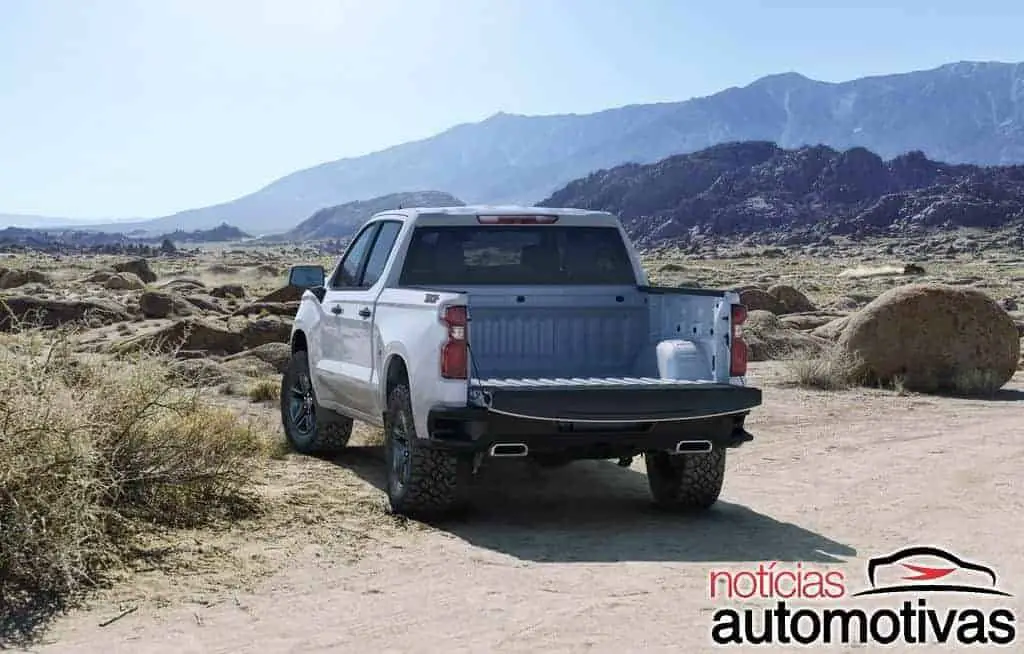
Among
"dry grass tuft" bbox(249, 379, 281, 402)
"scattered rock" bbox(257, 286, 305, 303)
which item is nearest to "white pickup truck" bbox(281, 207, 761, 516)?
"dry grass tuft" bbox(249, 379, 281, 402)

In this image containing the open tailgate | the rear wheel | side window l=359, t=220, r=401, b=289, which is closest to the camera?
the open tailgate

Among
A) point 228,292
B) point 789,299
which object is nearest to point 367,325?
point 789,299

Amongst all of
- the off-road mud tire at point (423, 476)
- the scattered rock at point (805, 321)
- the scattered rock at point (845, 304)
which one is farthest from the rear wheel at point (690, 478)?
the scattered rock at point (845, 304)

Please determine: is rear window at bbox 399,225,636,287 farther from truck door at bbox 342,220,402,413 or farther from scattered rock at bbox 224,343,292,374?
scattered rock at bbox 224,343,292,374

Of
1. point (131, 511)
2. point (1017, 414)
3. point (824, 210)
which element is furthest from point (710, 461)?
point (824, 210)

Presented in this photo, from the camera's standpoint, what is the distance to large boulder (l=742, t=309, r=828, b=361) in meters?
21.5

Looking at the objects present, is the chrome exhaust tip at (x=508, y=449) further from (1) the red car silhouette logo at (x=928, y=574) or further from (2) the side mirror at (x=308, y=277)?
(2) the side mirror at (x=308, y=277)

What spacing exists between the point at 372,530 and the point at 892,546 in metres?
3.17

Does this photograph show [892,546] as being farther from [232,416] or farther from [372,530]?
[232,416]

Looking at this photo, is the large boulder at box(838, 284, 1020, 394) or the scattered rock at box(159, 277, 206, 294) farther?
the scattered rock at box(159, 277, 206, 294)

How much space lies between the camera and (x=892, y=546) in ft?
26.3

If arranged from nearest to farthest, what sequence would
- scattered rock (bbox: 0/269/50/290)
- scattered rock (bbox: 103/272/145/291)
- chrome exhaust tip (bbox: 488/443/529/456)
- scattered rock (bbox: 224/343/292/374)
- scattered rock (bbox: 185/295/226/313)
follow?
chrome exhaust tip (bbox: 488/443/529/456) < scattered rock (bbox: 224/343/292/374) < scattered rock (bbox: 185/295/226/313) < scattered rock (bbox: 0/269/50/290) < scattered rock (bbox: 103/272/145/291)

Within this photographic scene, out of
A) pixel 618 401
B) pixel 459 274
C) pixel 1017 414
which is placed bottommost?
pixel 1017 414

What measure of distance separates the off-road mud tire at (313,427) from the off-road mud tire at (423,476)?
97.6 inches
